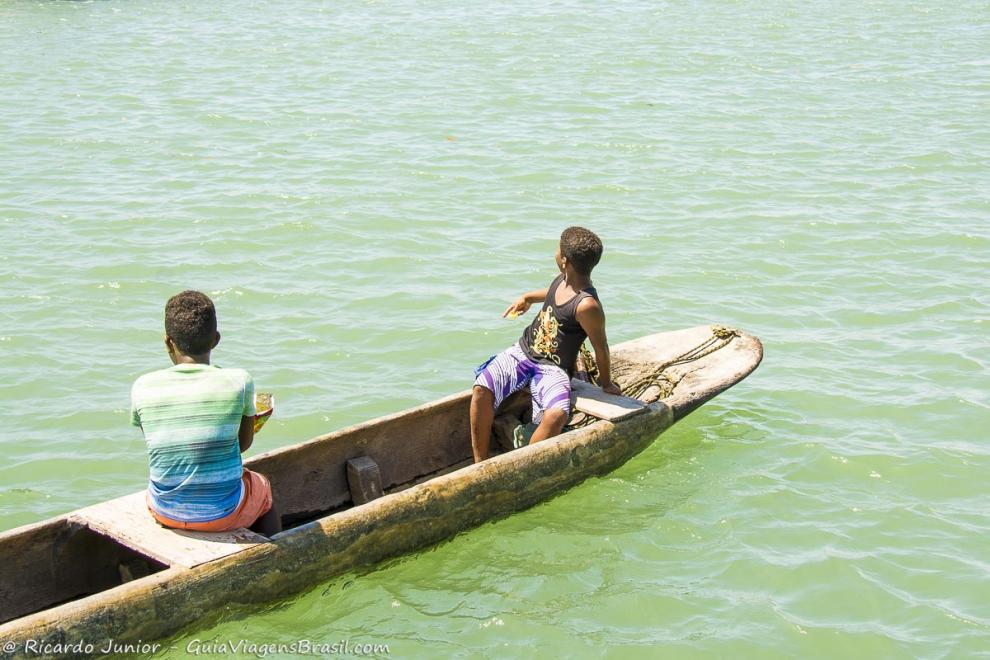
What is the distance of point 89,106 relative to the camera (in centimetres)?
1412

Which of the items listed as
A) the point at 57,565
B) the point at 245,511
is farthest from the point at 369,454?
the point at 57,565

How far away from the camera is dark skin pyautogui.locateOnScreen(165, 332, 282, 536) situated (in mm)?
4609

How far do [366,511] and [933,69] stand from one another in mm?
13449

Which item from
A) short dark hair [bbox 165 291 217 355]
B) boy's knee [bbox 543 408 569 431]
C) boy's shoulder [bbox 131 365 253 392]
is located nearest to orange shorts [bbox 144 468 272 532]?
boy's shoulder [bbox 131 365 253 392]

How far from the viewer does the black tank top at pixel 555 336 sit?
605 cm

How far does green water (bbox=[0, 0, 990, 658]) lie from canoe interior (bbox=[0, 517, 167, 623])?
665 millimetres

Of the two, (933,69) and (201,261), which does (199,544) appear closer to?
(201,261)

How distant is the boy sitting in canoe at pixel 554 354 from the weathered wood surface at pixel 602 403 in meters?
0.09

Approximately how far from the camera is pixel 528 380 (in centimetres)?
621

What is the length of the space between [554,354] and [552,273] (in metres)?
3.31

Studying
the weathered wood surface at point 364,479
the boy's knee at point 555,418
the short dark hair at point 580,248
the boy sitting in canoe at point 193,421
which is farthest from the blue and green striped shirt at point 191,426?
the short dark hair at point 580,248

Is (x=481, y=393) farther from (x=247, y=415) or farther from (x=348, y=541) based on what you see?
(x=247, y=415)

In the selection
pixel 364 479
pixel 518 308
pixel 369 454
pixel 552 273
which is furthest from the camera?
pixel 552 273

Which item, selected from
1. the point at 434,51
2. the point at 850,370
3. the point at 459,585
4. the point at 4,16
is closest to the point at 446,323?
the point at 850,370
